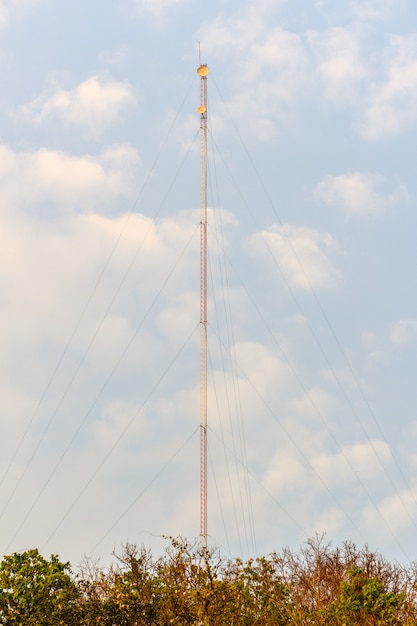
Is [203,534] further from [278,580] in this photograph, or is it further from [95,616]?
[95,616]

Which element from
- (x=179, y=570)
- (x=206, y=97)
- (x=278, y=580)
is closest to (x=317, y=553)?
(x=278, y=580)

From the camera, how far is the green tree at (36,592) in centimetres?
2839

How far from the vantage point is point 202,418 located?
120 ft

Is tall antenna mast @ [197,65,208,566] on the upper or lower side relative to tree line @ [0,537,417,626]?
upper

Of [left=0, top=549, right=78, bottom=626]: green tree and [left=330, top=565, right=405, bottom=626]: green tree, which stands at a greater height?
[left=0, top=549, right=78, bottom=626]: green tree

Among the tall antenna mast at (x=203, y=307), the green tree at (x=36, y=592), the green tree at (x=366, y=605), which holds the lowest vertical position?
the green tree at (x=366, y=605)

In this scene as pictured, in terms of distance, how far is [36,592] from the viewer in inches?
1138

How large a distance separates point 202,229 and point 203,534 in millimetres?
14128

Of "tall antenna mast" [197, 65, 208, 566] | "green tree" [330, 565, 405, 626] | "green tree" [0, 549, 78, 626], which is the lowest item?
"green tree" [330, 565, 405, 626]

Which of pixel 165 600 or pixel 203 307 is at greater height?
pixel 203 307

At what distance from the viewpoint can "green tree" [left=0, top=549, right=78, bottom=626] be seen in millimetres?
28391

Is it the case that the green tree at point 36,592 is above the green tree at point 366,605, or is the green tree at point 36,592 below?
above

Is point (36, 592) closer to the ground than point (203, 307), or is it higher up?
closer to the ground

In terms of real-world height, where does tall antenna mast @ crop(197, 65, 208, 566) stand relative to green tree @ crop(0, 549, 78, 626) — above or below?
above
